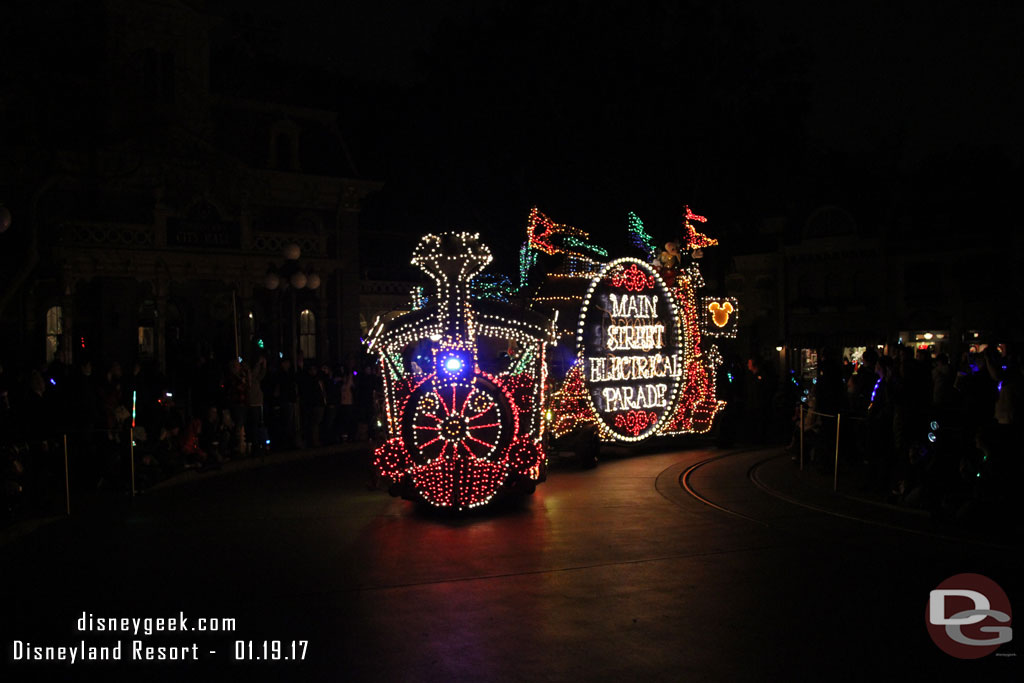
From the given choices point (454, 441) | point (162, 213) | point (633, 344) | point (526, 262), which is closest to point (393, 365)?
point (454, 441)

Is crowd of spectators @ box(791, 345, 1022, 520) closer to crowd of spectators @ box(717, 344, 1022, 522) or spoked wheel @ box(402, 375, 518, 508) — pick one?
crowd of spectators @ box(717, 344, 1022, 522)

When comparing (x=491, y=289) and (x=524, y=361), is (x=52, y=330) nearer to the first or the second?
(x=491, y=289)

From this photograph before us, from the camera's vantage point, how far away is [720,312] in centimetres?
1886

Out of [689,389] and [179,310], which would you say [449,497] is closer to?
[689,389]

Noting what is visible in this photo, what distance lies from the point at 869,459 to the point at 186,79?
2034 centimetres

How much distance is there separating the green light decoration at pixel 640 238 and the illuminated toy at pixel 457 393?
6.67 metres

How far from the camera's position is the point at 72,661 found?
6023 millimetres

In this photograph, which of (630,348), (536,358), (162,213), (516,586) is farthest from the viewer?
(162,213)

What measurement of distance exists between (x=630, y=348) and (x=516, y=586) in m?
9.62

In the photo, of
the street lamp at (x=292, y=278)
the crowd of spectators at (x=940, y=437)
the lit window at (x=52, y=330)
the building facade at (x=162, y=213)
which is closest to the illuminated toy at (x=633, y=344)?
the crowd of spectators at (x=940, y=437)

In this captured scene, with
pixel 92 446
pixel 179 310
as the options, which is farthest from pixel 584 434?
pixel 179 310

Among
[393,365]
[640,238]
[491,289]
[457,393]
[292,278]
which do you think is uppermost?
[640,238]

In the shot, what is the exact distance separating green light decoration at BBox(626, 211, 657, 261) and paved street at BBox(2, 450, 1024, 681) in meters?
7.30

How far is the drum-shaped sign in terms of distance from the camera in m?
16.1
